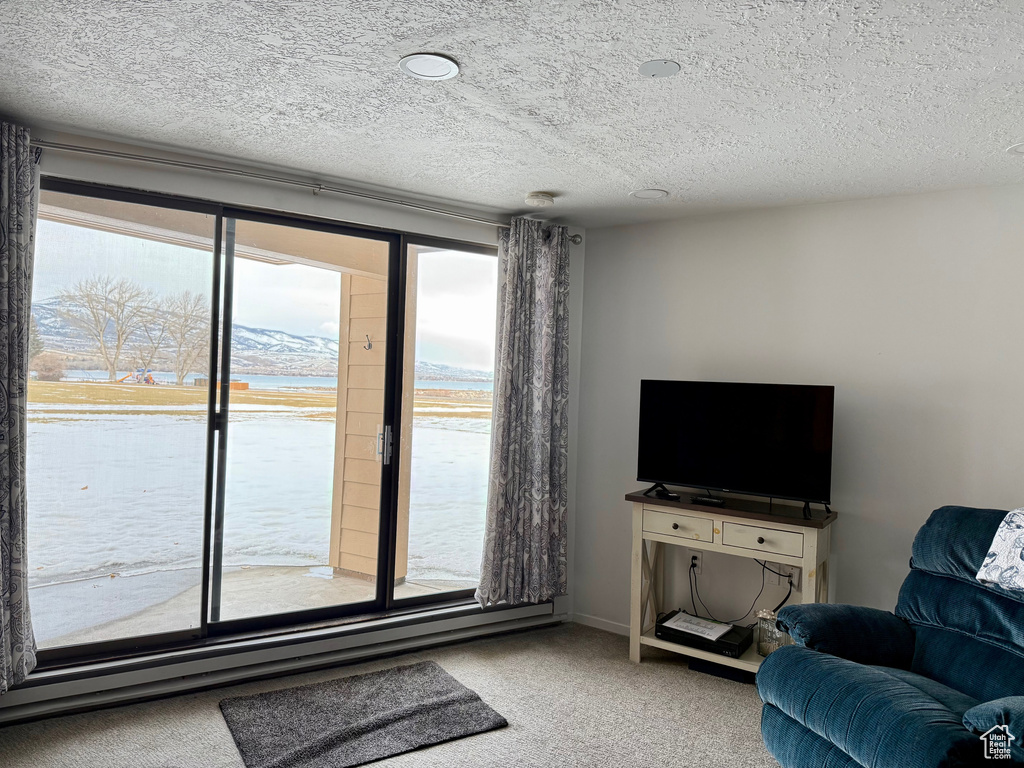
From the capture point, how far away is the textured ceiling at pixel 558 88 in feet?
6.29

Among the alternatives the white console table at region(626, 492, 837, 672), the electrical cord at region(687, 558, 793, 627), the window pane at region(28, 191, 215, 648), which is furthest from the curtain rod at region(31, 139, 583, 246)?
the electrical cord at region(687, 558, 793, 627)

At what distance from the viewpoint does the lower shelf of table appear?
352 centimetres

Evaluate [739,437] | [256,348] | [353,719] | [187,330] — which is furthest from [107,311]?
[739,437]

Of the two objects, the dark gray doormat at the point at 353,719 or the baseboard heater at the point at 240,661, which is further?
the baseboard heater at the point at 240,661

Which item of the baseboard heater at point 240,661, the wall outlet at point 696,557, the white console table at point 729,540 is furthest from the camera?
the wall outlet at point 696,557

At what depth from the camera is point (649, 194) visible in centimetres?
370

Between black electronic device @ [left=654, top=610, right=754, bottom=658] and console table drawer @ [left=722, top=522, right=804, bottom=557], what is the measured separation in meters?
0.49

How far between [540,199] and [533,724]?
2.57 m

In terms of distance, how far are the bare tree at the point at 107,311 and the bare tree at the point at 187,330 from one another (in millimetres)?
129

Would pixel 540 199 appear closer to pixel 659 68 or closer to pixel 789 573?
pixel 659 68

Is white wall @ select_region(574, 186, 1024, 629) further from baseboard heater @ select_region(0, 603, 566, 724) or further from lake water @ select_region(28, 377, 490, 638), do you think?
lake water @ select_region(28, 377, 490, 638)

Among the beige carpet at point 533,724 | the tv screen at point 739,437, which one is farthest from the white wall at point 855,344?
the beige carpet at point 533,724

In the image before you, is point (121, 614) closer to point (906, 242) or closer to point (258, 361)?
point (258, 361)

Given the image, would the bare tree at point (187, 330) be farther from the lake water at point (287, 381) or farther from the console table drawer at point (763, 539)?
the console table drawer at point (763, 539)
